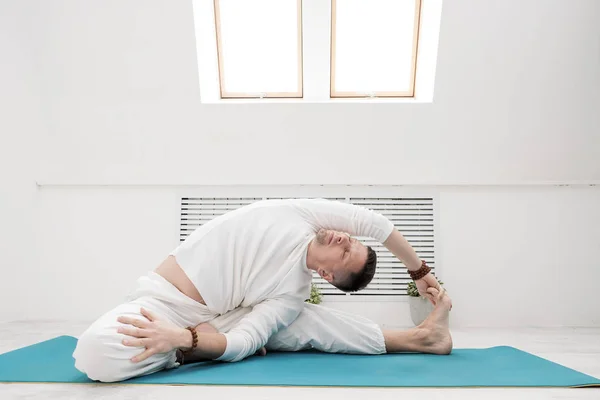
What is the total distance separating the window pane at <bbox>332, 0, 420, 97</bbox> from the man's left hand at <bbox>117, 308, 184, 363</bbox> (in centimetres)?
324

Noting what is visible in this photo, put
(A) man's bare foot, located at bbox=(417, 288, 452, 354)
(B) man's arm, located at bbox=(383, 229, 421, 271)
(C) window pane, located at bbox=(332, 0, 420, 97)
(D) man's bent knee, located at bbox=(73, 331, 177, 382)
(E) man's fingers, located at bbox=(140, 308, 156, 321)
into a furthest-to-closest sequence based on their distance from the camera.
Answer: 1. (C) window pane, located at bbox=(332, 0, 420, 97)
2. (A) man's bare foot, located at bbox=(417, 288, 452, 354)
3. (B) man's arm, located at bbox=(383, 229, 421, 271)
4. (E) man's fingers, located at bbox=(140, 308, 156, 321)
5. (D) man's bent knee, located at bbox=(73, 331, 177, 382)

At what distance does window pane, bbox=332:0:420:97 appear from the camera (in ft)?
14.7

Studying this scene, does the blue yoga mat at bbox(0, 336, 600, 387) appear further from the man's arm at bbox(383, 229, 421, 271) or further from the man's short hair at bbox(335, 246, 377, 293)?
the man's arm at bbox(383, 229, 421, 271)

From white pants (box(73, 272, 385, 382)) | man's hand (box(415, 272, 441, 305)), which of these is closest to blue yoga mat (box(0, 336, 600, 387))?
white pants (box(73, 272, 385, 382))

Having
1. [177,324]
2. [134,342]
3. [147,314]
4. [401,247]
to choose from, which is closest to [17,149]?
[177,324]

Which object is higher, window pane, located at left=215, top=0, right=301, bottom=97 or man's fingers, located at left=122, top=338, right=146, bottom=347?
window pane, located at left=215, top=0, right=301, bottom=97

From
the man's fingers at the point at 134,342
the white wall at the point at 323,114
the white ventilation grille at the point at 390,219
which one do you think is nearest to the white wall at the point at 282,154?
the white wall at the point at 323,114

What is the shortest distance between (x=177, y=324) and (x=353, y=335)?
0.83 meters

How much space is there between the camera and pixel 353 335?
251 centimetres

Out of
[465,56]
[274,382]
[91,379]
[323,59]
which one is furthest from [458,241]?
[91,379]

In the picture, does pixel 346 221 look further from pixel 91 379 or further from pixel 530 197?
pixel 530 197

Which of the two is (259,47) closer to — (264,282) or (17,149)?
(17,149)

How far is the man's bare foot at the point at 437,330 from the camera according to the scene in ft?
8.31

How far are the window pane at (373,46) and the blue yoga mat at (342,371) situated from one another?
2.81 meters
